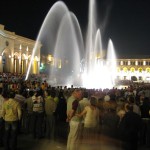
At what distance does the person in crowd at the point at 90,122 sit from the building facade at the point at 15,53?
60.3 m

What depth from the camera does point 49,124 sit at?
44.5 feet

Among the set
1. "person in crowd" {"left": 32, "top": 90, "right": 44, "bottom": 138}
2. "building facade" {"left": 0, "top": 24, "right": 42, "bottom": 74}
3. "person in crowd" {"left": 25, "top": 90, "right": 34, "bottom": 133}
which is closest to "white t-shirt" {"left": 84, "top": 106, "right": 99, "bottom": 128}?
"person in crowd" {"left": 32, "top": 90, "right": 44, "bottom": 138}

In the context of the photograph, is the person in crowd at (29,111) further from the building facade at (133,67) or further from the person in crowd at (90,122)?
the building facade at (133,67)

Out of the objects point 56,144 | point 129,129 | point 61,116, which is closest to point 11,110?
point 56,144

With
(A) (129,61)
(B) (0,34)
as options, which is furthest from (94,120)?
(A) (129,61)

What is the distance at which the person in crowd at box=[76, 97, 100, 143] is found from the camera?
10430mm

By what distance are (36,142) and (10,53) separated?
214 ft

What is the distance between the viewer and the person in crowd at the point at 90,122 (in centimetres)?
1043

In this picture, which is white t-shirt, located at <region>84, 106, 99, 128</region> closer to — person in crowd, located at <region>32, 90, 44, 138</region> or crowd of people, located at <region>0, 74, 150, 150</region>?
crowd of people, located at <region>0, 74, 150, 150</region>

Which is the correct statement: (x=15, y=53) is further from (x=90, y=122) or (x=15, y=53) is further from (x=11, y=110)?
Result: (x=90, y=122)

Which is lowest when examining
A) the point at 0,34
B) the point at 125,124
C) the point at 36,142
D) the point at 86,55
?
the point at 36,142

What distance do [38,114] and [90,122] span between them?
3.83m

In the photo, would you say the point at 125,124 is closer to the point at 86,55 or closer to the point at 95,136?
the point at 95,136

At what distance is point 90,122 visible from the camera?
34.2 ft
